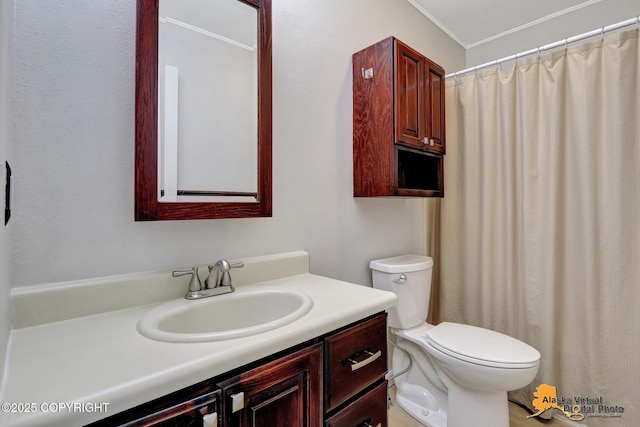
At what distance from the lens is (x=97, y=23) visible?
87 cm

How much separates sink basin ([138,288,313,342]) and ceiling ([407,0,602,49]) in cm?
209

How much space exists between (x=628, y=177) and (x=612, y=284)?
520mm

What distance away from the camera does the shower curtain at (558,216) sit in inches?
56.3

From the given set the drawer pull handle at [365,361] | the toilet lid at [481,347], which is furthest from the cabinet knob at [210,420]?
the toilet lid at [481,347]

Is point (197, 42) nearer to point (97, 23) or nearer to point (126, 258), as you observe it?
point (97, 23)

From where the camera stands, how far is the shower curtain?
4.69 ft

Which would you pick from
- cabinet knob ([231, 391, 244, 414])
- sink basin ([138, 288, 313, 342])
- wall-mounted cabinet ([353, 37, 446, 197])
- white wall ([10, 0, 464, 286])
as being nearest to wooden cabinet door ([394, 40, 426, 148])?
wall-mounted cabinet ([353, 37, 446, 197])

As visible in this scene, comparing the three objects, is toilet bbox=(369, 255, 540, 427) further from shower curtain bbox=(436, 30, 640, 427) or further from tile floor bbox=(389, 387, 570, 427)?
shower curtain bbox=(436, 30, 640, 427)

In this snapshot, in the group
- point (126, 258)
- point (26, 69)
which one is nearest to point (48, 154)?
point (26, 69)

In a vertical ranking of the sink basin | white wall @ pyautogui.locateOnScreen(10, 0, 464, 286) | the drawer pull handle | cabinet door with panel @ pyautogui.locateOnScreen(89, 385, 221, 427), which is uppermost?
white wall @ pyautogui.locateOnScreen(10, 0, 464, 286)

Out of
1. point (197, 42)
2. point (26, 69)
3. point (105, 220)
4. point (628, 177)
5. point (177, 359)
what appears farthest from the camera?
point (628, 177)

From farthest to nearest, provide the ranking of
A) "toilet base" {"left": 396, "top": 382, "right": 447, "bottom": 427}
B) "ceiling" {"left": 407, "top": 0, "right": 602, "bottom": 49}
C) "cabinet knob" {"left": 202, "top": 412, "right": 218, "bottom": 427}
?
"ceiling" {"left": 407, "top": 0, "right": 602, "bottom": 49}, "toilet base" {"left": 396, "top": 382, "right": 447, "bottom": 427}, "cabinet knob" {"left": 202, "top": 412, "right": 218, "bottom": 427}

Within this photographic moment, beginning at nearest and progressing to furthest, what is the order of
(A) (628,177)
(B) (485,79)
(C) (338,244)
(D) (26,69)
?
(D) (26,69), (A) (628,177), (C) (338,244), (B) (485,79)

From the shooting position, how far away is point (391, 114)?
1.42 metres
